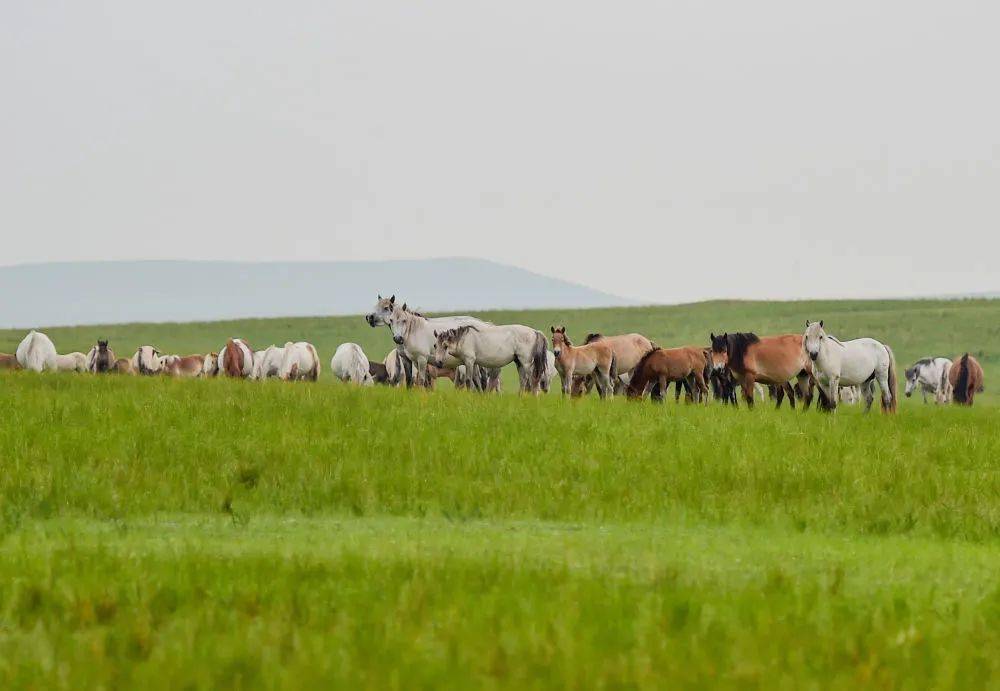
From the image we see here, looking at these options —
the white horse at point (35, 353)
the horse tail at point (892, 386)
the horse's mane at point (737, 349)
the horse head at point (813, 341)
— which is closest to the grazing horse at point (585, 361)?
the horse's mane at point (737, 349)

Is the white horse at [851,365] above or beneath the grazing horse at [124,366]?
above

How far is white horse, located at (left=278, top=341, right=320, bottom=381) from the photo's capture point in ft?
151

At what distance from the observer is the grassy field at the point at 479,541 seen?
7.10 metres

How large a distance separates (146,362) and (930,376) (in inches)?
1359

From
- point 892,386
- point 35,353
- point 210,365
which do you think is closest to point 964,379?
point 892,386

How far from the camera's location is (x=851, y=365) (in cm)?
3416

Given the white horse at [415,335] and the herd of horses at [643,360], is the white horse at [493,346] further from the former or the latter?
the white horse at [415,335]

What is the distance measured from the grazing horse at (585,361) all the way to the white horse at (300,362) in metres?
13.4

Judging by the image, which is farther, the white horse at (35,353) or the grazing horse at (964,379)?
the grazing horse at (964,379)

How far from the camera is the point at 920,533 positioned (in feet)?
51.2

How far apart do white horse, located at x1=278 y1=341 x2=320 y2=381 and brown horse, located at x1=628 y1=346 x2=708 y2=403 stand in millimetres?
14746

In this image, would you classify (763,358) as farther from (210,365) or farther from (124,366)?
(124,366)

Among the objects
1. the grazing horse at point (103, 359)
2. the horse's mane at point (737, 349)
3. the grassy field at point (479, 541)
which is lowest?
the grassy field at point (479, 541)

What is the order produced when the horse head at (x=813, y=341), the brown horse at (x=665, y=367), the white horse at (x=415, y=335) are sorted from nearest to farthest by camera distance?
the horse head at (x=813, y=341) < the white horse at (x=415, y=335) < the brown horse at (x=665, y=367)
